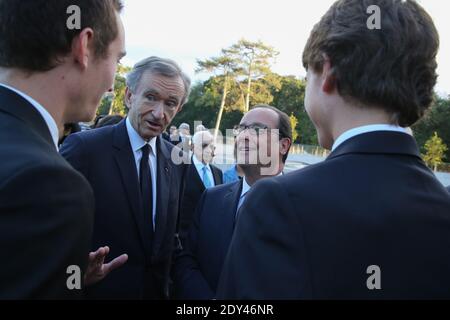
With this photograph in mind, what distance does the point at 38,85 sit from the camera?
1.34 metres

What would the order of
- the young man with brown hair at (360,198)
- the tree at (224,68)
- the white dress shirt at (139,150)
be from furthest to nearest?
the tree at (224,68), the white dress shirt at (139,150), the young man with brown hair at (360,198)

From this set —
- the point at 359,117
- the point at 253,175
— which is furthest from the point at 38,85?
the point at 253,175

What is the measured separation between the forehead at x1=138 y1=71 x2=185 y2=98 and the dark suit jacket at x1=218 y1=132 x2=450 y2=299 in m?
2.20

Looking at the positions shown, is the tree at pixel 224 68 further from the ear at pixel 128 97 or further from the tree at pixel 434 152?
the ear at pixel 128 97

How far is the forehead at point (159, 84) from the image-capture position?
322 cm

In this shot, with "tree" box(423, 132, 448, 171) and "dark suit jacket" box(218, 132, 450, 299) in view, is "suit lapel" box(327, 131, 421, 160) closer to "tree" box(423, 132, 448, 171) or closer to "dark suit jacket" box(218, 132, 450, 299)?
"dark suit jacket" box(218, 132, 450, 299)

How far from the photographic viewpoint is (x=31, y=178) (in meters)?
1.06

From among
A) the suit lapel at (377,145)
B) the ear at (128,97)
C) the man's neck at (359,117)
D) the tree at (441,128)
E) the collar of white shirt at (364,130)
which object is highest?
the tree at (441,128)

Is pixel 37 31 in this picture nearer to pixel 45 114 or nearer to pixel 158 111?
pixel 45 114

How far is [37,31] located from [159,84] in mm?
1928

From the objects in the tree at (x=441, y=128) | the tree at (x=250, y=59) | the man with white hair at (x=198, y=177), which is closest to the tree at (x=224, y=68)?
the tree at (x=250, y=59)

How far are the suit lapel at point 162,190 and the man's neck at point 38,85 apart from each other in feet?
5.14
